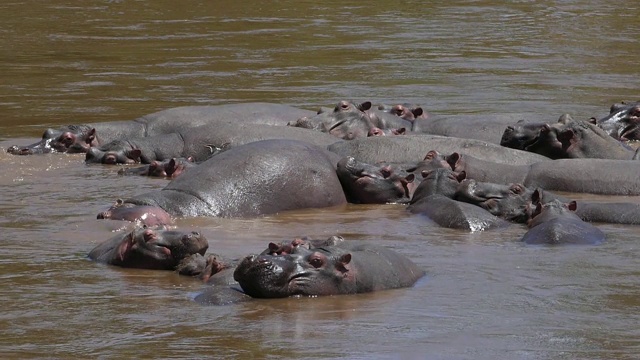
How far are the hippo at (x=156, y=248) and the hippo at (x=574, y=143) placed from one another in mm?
4625

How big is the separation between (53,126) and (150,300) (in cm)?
695

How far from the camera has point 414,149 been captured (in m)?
11.1

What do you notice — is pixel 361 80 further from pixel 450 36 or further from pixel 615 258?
pixel 615 258

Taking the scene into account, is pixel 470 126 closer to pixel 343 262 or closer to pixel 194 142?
pixel 194 142

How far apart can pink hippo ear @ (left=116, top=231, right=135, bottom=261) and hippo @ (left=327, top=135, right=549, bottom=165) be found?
3.64 m

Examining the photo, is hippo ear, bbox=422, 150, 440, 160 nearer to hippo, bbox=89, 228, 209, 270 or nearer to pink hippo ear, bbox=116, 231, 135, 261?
hippo, bbox=89, 228, 209, 270

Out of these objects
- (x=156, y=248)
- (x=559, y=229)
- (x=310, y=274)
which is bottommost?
(x=559, y=229)

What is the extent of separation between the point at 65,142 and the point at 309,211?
3377 millimetres

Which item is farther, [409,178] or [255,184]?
[409,178]

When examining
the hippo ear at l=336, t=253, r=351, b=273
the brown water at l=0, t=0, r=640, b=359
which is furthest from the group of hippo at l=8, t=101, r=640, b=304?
the brown water at l=0, t=0, r=640, b=359

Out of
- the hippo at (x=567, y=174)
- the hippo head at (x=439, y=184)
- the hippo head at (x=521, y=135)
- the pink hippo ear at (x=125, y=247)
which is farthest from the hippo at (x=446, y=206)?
the pink hippo ear at (x=125, y=247)

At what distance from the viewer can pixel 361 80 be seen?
1655 cm

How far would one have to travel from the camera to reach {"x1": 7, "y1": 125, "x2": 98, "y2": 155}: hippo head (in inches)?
476

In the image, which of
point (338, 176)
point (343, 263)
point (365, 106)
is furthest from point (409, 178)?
point (343, 263)
